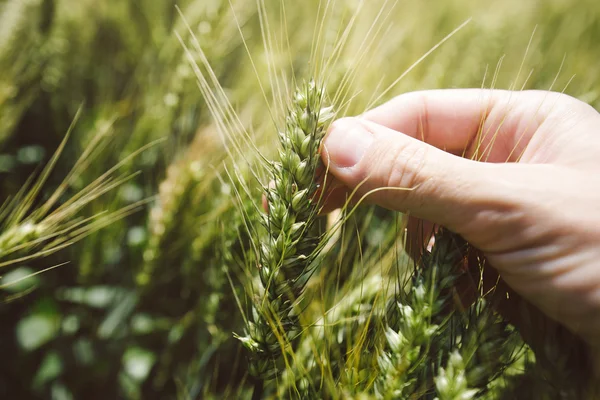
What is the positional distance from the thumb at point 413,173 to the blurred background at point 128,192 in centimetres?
13

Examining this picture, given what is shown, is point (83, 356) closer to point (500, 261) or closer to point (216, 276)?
point (216, 276)

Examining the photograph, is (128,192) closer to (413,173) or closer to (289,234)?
(289,234)

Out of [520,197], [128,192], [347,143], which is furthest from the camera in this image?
[128,192]

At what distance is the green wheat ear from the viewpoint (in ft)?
2.37

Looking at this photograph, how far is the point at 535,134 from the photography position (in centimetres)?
92

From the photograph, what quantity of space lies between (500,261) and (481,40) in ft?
3.84

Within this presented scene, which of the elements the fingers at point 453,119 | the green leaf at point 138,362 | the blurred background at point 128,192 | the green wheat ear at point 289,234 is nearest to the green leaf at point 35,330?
the blurred background at point 128,192

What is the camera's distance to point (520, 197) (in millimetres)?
705

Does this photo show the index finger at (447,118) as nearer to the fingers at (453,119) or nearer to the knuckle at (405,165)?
the fingers at (453,119)

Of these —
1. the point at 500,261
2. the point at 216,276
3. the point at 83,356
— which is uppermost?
the point at 500,261

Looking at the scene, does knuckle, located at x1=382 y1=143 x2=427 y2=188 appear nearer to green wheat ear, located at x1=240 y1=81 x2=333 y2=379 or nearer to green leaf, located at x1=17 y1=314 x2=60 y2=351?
green wheat ear, located at x1=240 y1=81 x2=333 y2=379

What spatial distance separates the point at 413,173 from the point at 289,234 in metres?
0.24

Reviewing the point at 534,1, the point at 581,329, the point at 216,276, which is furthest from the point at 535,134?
the point at 534,1

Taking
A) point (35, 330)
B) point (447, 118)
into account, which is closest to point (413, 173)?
point (447, 118)
